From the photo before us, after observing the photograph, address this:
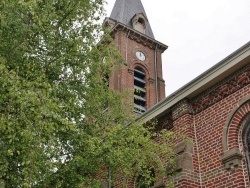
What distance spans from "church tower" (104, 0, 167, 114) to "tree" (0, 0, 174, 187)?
1383 centimetres

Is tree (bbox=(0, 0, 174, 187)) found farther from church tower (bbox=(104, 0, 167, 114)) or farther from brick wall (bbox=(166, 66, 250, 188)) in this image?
church tower (bbox=(104, 0, 167, 114))

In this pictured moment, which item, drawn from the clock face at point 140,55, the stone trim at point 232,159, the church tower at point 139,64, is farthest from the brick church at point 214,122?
the clock face at point 140,55

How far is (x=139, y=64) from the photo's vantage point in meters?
26.9

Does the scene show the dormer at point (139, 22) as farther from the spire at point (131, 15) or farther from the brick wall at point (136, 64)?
the brick wall at point (136, 64)

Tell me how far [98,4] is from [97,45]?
1248 mm

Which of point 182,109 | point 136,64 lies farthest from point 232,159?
point 136,64

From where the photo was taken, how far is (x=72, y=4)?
Answer: 9.42 m

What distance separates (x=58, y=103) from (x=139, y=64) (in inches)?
744

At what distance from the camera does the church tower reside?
81.4ft

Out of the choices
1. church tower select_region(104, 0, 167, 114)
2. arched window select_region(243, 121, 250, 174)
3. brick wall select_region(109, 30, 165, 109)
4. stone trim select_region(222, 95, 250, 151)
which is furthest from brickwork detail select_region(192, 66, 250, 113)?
brick wall select_region(109, 30, 165, 109)

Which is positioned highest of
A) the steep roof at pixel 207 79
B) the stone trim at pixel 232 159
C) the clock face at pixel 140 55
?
the clock face at pixel 140 55

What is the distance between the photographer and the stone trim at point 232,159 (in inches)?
377

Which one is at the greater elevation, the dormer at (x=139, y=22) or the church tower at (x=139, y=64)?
the dormer at (x=139, y=22)

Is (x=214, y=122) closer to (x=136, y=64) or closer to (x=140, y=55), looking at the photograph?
(x=136, y=64)
